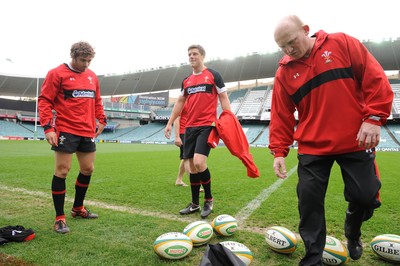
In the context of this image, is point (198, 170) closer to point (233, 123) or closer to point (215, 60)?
point (233, 123)

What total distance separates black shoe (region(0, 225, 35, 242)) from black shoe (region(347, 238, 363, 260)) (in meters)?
3.09

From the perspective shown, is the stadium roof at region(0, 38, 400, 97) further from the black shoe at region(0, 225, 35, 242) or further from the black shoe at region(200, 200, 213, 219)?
the black shoe at region(0, 225, 35, 242)

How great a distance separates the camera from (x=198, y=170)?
4.00 meters

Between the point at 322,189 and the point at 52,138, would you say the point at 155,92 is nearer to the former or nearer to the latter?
the point at 52,138

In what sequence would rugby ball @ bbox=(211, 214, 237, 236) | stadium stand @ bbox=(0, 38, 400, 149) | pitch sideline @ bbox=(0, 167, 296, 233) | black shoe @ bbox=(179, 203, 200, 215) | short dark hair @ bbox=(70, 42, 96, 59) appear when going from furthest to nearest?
1. stadium stand @ bbox=(0, 38, 400, 149)
2. black shoe @ bbox=(179, 203, 200, 215)
3. pitch sideline @ bbox=(0, 167, 296, 233)
4. short dark hair @ bbox=(70, 42, 96, 59)
5. rugby ball @ bbox=(211, 214, 237, 236)

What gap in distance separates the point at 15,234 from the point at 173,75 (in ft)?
152

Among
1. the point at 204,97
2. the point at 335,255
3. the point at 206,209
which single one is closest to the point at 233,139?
the point at 204,97

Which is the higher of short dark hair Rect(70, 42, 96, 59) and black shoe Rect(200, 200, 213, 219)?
short dark hair Rect(70, 42, 96, 59)

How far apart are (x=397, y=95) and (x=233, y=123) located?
4528 centimetres

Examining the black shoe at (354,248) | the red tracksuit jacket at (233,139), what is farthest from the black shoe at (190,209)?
the black shoe at (354,248)

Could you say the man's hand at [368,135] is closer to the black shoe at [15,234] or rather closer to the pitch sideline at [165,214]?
the pitch sideline at [165,214]

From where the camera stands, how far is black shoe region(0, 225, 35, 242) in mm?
2713

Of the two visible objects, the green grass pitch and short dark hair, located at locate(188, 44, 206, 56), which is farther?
short dark hair, located at locate(188, 44, 206, 56)

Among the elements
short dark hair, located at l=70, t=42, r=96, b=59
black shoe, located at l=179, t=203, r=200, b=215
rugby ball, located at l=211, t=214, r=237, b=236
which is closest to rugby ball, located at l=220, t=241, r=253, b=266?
Result: rugby ball, located at l=211, t=214, r=237, b=236
